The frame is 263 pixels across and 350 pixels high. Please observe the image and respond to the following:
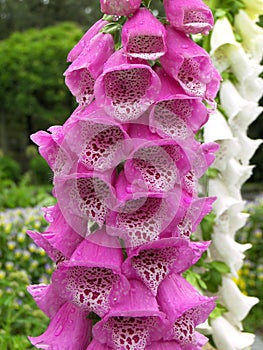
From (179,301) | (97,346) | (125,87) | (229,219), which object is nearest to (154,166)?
(125,87)

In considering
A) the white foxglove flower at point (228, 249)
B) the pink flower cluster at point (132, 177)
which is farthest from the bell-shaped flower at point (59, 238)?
the white foxglove flower at point (228, 249)

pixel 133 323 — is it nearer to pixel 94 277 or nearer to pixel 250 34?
pixel 94 277

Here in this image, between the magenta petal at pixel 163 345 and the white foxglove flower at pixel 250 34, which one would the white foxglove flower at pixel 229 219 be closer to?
the white foxglove flower at pixel 250 34

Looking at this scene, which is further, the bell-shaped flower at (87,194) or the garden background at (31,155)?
the garden background at (31,155)

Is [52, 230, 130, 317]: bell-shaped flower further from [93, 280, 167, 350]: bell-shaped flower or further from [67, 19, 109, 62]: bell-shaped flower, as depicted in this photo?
[67, 19, 109, 62]: bell-shaped flower

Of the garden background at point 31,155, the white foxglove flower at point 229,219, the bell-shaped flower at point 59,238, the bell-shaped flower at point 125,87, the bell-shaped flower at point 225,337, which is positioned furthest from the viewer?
the garden background at point 31,155

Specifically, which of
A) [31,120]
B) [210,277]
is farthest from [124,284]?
[31,120]

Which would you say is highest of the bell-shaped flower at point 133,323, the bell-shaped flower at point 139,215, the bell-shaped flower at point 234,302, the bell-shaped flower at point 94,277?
the bell-shaped flower at point 139,215
